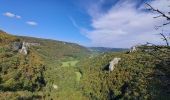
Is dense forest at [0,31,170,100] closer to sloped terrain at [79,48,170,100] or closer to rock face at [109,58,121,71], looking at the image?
sloped terrain at [79,48,170,100]

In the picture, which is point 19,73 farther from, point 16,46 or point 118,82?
point 118,82

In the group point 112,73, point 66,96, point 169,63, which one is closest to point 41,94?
point 66,96

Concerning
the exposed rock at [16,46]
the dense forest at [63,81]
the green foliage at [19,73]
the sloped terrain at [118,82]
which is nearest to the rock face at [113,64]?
the sloped terrain at [118,82]

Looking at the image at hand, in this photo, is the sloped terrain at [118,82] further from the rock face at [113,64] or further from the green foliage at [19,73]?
the green foliage at [19,73]

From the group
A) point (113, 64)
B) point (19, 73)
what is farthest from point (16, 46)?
point (113, 64)

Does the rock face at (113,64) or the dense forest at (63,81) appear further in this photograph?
the rock face at (113,64)

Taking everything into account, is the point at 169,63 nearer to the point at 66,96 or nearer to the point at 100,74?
the point at 66,96

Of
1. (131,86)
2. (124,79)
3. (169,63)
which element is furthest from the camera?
(124,79)

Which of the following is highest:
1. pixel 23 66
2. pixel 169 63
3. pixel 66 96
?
pixel 169 63

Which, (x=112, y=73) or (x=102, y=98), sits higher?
(x=112, y=73)

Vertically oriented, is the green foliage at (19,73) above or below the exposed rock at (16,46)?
below

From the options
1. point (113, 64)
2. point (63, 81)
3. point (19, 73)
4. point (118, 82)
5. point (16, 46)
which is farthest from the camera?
point (16, 46)
